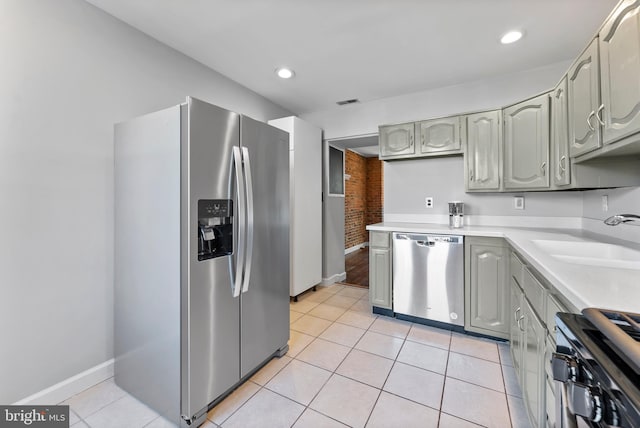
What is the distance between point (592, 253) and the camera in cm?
158

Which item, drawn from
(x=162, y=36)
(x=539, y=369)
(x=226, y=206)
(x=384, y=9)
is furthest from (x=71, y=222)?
(x=539, y=369)

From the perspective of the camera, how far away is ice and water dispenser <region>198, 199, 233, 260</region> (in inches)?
57.0

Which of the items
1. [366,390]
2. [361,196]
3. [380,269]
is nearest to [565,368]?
[366,390]

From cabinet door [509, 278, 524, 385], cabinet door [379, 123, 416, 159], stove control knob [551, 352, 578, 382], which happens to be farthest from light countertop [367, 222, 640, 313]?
cabinet door [379, 123, 416, 159]

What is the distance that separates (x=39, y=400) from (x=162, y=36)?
2.62m

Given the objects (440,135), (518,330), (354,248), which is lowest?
(354,248)

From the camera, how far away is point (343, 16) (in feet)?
6.23

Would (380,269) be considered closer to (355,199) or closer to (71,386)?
(71,386)

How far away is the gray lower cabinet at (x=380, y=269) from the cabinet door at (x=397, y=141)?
99 cm

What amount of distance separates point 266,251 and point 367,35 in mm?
1891

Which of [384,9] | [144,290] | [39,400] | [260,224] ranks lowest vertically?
[39,400]

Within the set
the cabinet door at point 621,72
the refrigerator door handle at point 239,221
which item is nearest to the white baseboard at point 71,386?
the refrigerator door handle at point 239,221

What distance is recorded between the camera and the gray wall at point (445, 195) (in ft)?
8.38

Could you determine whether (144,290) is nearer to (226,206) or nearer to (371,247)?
(226,206)
